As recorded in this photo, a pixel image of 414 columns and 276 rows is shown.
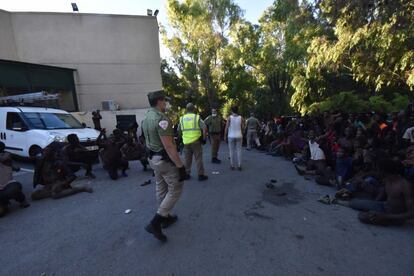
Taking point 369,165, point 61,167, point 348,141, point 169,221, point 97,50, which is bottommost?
point 169,221

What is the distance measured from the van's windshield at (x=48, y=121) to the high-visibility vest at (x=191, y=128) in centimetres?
493

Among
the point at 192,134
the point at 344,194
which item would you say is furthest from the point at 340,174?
the point at 192,134

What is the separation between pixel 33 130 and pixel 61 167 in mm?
3337

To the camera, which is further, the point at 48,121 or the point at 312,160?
the point at 48,121

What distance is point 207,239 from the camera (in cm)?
347

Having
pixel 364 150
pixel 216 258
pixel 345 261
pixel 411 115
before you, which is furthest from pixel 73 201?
pixel 411 115

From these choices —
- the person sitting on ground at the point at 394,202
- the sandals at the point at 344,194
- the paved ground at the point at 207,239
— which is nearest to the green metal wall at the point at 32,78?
the paved ground at the point at 207,239

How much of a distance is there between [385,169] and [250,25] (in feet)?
67.6

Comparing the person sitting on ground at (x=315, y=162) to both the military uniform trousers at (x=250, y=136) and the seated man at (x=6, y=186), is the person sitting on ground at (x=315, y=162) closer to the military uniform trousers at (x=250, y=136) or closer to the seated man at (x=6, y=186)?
the military uniform trousers at (x=250, y=136)

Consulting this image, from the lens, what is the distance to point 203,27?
958 inches

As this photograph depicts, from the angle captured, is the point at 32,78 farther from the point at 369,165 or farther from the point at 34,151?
the point at 369,165

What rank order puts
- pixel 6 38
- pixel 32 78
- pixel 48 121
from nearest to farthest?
pixel 48 121, pixel 32 78, pixel 6 38

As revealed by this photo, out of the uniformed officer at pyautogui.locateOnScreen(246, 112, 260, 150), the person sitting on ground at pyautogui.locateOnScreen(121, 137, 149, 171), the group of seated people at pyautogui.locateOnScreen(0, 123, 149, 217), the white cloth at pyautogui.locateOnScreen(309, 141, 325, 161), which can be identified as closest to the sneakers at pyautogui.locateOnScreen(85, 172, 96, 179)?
the group of seated people at pyautogui.locateOnScreen(0, 123, 149, 217)

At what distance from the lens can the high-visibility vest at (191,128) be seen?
5910 mm
